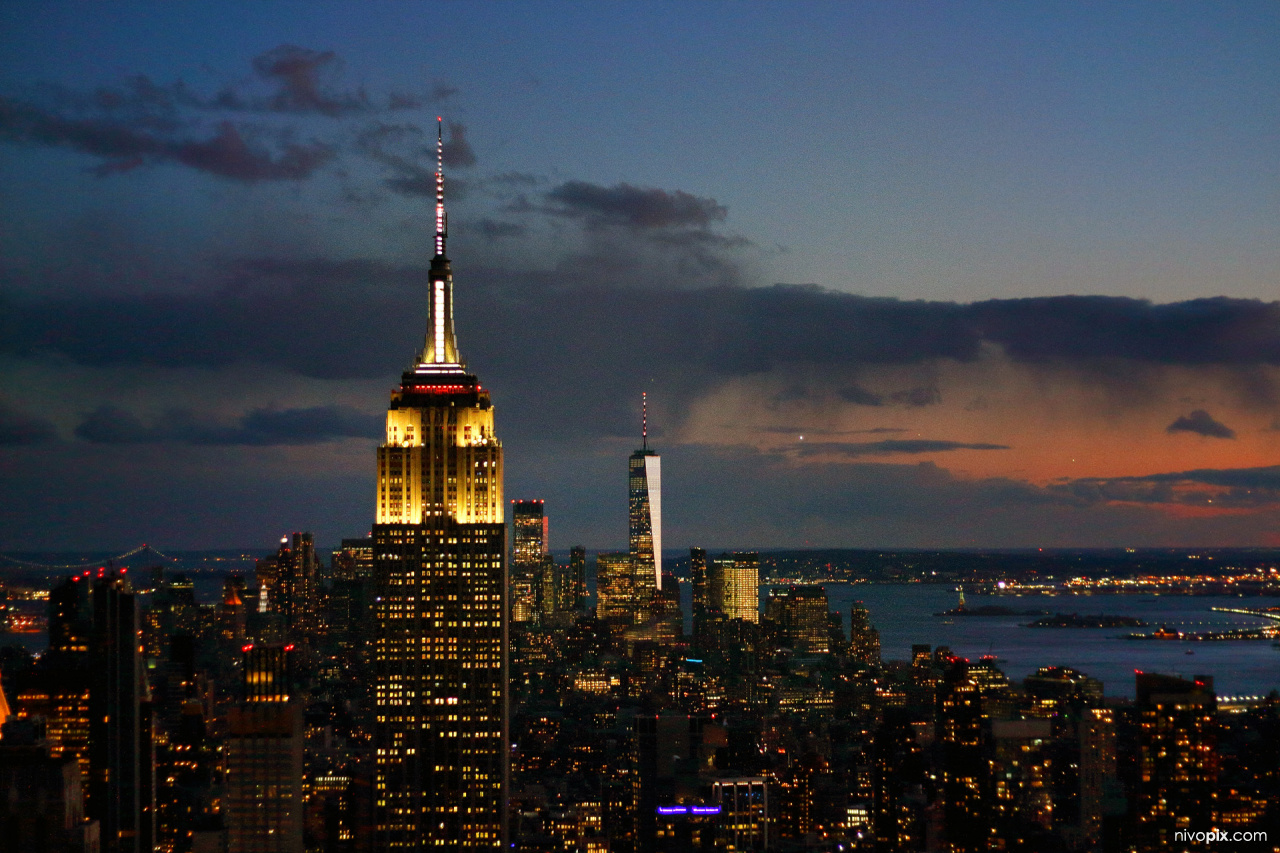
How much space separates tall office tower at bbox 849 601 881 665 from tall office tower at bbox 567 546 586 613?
13711 millimetres

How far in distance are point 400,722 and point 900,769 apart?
18326 millimetres

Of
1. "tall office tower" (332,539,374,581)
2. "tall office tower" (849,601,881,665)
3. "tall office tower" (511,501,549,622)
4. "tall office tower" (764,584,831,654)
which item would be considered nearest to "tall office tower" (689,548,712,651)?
"tall office tower" (764,584,831,654)

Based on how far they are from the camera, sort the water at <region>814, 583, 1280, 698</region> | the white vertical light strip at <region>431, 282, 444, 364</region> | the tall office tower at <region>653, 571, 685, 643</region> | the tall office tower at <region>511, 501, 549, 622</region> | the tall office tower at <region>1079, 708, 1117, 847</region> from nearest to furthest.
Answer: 1. the white vertical light strip at <region>431, 282, 444, 364</region>
2. the tall office tower at <region>1079, 708, 1117, 847</region>
3. the water at <region>814, 583, 1280, 698</region>
4. the tall office tower at <region>511, 501, 549, 622</region>
5. the tall office tower at <region>653, 571, 685, 643</region>

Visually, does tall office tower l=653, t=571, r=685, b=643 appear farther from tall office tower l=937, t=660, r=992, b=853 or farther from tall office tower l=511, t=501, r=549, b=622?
tall office tower l=937, t=660, r=992, b=853

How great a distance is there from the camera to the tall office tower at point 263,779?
33.0 m

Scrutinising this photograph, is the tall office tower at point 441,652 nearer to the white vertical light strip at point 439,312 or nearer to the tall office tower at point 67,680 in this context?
the white vertical light strip at point 439,312

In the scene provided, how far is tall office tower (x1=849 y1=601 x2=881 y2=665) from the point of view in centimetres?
6900

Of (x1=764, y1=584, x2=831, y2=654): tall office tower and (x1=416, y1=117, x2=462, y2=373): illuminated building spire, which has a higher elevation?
(x1=416, y1=117, x2=462, y2=373): illuminated building spire

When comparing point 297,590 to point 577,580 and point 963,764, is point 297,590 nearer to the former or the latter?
point 963,764

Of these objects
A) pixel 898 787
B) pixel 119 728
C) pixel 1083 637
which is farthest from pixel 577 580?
pixel 119 728

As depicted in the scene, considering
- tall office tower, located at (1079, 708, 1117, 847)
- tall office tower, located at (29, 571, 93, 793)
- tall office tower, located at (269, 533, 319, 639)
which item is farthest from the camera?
tall office tower, located at (269, 533, 319, 639)

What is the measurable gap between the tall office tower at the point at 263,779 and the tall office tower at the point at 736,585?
47.4 meters

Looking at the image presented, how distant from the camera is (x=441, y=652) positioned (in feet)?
97.0

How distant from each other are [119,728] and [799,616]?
165ft
